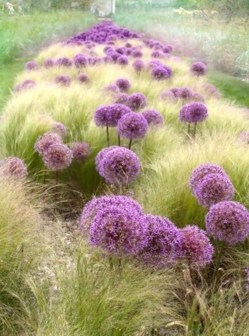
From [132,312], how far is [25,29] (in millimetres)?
15581

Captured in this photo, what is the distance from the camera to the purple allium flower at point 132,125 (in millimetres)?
3557

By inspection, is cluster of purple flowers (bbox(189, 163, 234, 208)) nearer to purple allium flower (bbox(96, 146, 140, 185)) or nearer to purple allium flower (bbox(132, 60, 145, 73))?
purple allium flower (bbox(96, 146, 140, 185))

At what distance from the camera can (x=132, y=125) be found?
3.54 meters

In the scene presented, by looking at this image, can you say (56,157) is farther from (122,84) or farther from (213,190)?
(122,84)

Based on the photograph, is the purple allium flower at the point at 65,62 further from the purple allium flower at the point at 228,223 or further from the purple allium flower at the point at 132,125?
the purple allium flower at the point at 228,223

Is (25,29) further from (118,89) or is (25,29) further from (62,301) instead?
(62,301)

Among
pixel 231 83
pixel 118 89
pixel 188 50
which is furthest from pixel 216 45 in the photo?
pixel 118 89

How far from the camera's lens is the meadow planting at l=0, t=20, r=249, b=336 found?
6.61ft

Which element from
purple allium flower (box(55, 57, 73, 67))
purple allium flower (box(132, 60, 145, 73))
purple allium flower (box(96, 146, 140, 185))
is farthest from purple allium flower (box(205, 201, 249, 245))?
purple allium flower (box(55, 57, 73, 67))

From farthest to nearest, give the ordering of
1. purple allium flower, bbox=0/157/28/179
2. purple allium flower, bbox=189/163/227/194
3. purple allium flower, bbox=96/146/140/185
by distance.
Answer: purple allium flower, bbox=0/157/28/179 < purple allium flower, bbox=96/146/140/185 < purple allium flower, bbox=189/163/227/194

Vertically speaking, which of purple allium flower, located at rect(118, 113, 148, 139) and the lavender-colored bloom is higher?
purple allium flower, located at rect(118, 113, 148, 139)

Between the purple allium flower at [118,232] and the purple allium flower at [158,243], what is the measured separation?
3.2 inches

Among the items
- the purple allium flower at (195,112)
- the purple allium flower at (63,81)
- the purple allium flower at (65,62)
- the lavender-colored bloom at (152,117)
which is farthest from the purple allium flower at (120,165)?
the purple allium flower at (65,62)

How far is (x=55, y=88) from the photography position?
255 inches
